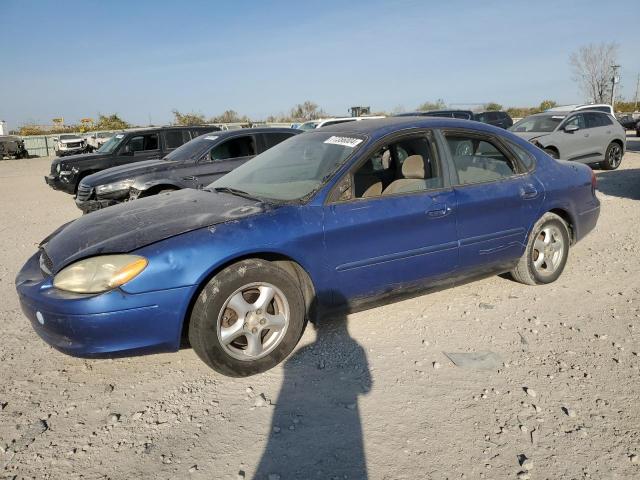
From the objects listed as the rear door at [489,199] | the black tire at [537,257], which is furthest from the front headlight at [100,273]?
the black tire at [537,257]

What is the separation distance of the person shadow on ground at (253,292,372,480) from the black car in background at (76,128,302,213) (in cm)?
438

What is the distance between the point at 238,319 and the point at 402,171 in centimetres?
174

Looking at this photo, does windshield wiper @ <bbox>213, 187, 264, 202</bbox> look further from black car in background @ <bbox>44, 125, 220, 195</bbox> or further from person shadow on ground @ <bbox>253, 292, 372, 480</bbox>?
black car in background @ <bbox>44, 125, 220, 195</bbox>

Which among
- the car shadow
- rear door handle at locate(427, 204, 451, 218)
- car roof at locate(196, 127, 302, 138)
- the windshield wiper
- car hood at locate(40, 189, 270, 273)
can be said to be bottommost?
the car shadow

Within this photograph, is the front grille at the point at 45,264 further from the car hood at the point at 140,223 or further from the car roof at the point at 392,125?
the car roof at the point at 392,125

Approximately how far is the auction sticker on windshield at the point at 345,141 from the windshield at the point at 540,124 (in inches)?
365

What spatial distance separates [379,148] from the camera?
11.6 feet

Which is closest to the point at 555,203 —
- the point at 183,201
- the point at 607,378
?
the point at 607,378

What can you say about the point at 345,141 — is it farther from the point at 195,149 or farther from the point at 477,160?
the point at 195,149

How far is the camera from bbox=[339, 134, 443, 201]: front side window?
3.52 metres

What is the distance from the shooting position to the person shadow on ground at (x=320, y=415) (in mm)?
2186

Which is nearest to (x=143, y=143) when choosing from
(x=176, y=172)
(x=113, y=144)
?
(x=113, y=144)

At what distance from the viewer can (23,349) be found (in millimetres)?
3428

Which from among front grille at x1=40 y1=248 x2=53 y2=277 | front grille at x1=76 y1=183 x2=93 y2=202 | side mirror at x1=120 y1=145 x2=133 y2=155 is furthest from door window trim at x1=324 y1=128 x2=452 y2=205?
side mirror at x1=120 y1=145 x2=133 y2=155
